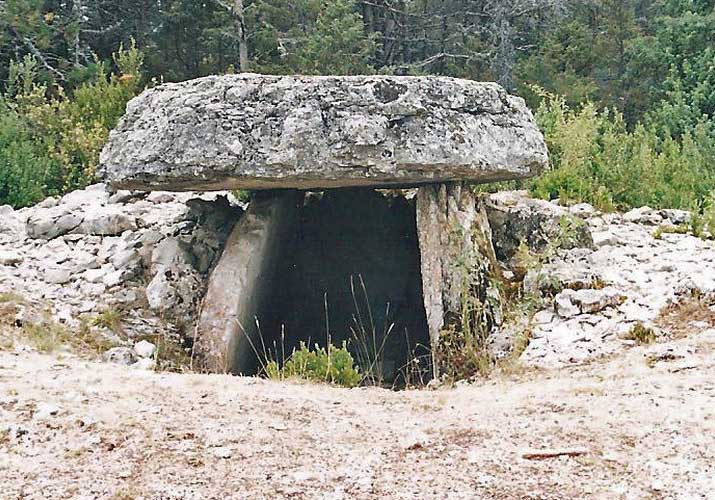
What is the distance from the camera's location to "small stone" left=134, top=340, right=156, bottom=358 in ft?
17.8

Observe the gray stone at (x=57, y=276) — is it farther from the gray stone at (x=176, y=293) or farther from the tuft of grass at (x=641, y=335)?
the tuft of grass at (x=641, y=335)

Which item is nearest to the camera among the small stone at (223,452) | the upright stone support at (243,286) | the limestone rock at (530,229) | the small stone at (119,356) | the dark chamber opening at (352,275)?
the small stone at (223,452)

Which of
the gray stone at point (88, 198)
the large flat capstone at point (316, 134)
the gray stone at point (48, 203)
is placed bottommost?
the gray stone at point (48, 203)

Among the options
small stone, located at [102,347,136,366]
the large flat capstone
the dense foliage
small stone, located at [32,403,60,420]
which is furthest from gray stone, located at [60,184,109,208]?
small stone, located at [32,403,60,420]

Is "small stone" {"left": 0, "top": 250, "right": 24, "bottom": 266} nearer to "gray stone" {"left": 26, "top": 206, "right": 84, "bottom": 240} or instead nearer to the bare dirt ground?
"gray stone" {"left": 26, "top": 206, "right": 84, "bottom": 240}

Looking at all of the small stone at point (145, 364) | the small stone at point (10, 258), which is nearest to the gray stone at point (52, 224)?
the small stone at point (10, 258)

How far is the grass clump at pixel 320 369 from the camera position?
16.0 ft

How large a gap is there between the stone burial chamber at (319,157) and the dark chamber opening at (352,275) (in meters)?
0.46

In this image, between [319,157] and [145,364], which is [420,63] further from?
[145,364]

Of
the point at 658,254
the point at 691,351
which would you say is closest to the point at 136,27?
the point at 658,254

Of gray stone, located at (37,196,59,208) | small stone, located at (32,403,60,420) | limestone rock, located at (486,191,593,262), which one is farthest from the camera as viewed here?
gray stone, located at (37,196,59,208)

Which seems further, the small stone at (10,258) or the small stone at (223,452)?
the small stone at (10,258)

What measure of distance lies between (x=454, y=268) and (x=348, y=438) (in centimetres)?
258

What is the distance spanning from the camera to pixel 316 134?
211 inches
